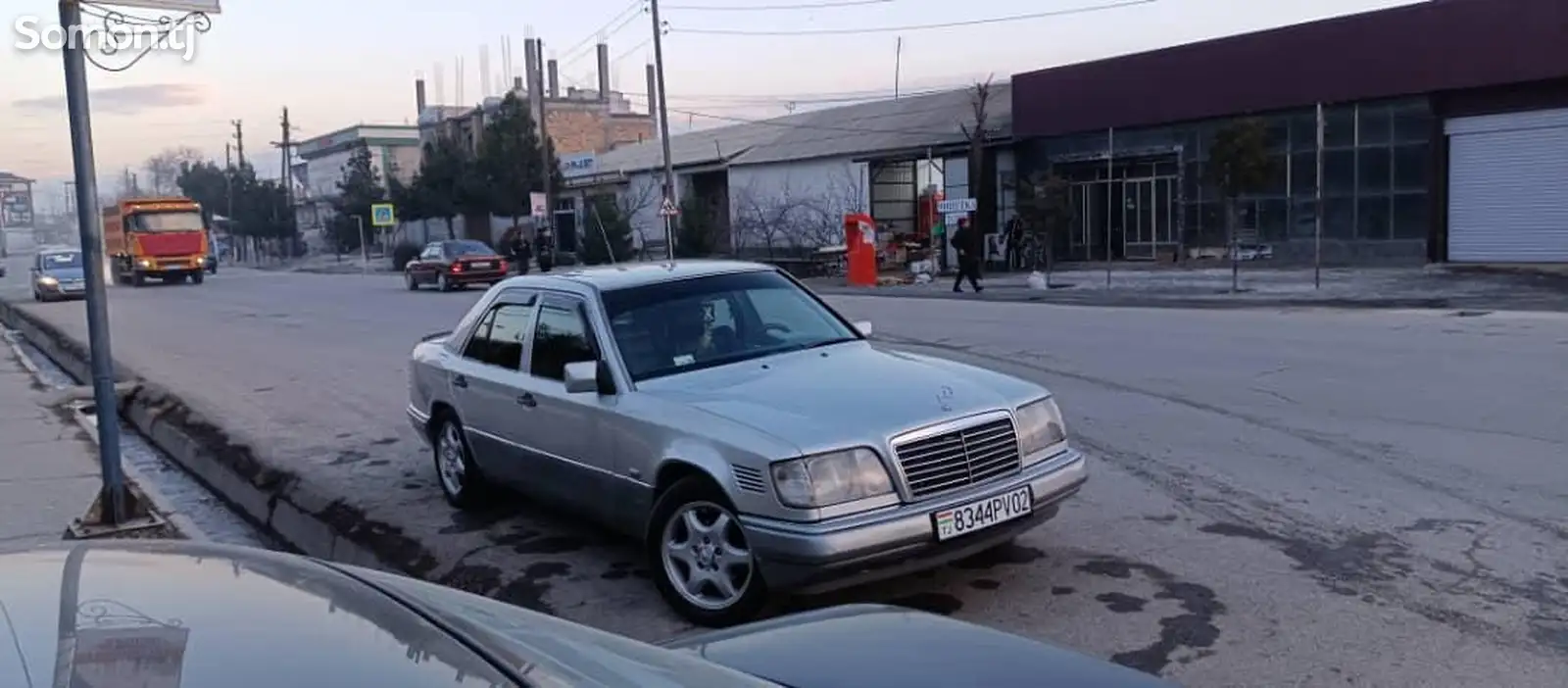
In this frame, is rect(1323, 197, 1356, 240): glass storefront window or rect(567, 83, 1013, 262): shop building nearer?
rect(1323, 197, 1356, 240): glass storefront window

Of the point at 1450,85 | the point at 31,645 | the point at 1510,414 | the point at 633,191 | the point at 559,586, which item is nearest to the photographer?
the point at 31,645

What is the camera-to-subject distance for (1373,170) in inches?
1123

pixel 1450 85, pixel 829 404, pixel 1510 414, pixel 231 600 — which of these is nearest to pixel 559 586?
pixel 829 404

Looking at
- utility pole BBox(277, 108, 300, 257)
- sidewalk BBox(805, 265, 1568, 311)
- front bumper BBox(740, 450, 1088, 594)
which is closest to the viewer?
front bumper BBox(740, 450, 1088, 594)

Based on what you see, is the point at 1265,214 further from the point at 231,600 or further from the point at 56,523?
the point at 231,600

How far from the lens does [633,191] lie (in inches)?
2174

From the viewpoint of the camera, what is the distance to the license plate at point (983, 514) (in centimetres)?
523

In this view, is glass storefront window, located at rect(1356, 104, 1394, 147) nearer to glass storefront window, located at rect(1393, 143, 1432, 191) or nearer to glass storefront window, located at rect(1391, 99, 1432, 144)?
glass storefront window, located at rect(1391, 99, 1432, 144)

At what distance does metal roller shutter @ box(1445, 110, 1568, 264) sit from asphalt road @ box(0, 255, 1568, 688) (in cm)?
1206

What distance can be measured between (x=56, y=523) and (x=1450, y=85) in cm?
2659

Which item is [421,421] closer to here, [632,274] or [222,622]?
[632,274]

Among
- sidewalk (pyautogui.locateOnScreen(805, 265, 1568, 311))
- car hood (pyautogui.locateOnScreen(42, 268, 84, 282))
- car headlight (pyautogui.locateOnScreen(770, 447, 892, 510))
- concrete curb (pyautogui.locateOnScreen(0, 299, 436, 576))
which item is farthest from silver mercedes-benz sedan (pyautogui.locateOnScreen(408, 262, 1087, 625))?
car hood (pyautogui.locateOnScreen(42, 268, 84, 282))

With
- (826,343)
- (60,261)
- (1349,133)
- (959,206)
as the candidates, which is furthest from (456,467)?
(60,261)

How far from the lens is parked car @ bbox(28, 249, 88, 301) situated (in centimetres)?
3519
